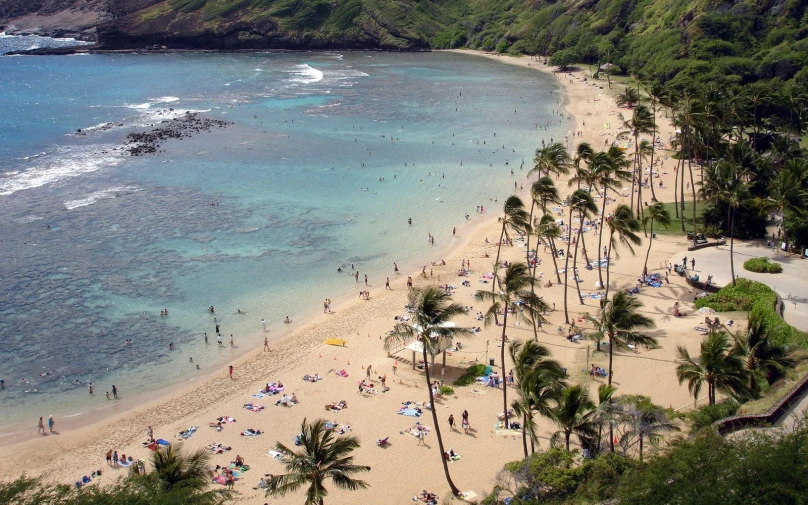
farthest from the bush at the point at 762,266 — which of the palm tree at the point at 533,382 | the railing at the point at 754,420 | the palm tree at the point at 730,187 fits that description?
the palm tree at the point at 533,382

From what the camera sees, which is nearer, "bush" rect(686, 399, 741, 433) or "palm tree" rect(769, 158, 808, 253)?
"bush" rect(686, 399, 741, 433)

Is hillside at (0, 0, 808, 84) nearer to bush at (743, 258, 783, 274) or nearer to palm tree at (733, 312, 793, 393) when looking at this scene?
bush at (743, 258, 783, 274)

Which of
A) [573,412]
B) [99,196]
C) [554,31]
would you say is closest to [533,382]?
[573,412]

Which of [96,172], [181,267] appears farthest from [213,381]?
[96,172]

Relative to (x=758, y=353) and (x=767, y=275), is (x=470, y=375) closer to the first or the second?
(x=758, y=353)

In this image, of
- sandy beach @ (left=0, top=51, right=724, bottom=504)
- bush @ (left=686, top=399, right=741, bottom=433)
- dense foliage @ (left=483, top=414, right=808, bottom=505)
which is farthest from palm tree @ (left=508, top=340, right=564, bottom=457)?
bush @ (left=686, top=399, right=741, bottom=433)

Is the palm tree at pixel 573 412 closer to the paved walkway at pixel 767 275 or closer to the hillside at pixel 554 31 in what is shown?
the paved walkway at pixel 767 275
